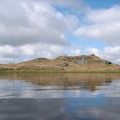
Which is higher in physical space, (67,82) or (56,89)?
(67,82)

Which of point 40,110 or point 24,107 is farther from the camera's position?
point 24,107

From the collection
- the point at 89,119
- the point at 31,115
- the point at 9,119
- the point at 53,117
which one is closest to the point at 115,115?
the point at 89,119

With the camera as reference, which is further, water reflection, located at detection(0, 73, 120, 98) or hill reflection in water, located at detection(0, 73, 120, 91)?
hill reflection in water, located at detection(0, 73, 120, 91)

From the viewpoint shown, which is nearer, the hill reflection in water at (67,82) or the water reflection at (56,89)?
the water reflection at (56,89)

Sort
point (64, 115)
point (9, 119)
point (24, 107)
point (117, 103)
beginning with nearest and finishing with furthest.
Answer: point (9, 119) → point (64, 115) → point (24, 107) → point (117, 103)

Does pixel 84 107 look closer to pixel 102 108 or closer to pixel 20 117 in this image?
pixel 102 108

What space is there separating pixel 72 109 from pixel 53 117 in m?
4.38

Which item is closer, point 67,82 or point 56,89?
point 56,89

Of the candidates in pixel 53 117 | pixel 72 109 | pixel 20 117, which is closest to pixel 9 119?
pixel 20 117

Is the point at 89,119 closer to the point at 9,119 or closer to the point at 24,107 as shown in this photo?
the point at 9,119

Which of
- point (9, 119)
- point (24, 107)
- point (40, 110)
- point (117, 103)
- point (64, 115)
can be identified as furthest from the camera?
point (117, 103)

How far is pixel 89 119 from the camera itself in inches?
976

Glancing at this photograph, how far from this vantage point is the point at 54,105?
33.3 m

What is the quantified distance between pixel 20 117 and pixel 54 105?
7.81 meters
